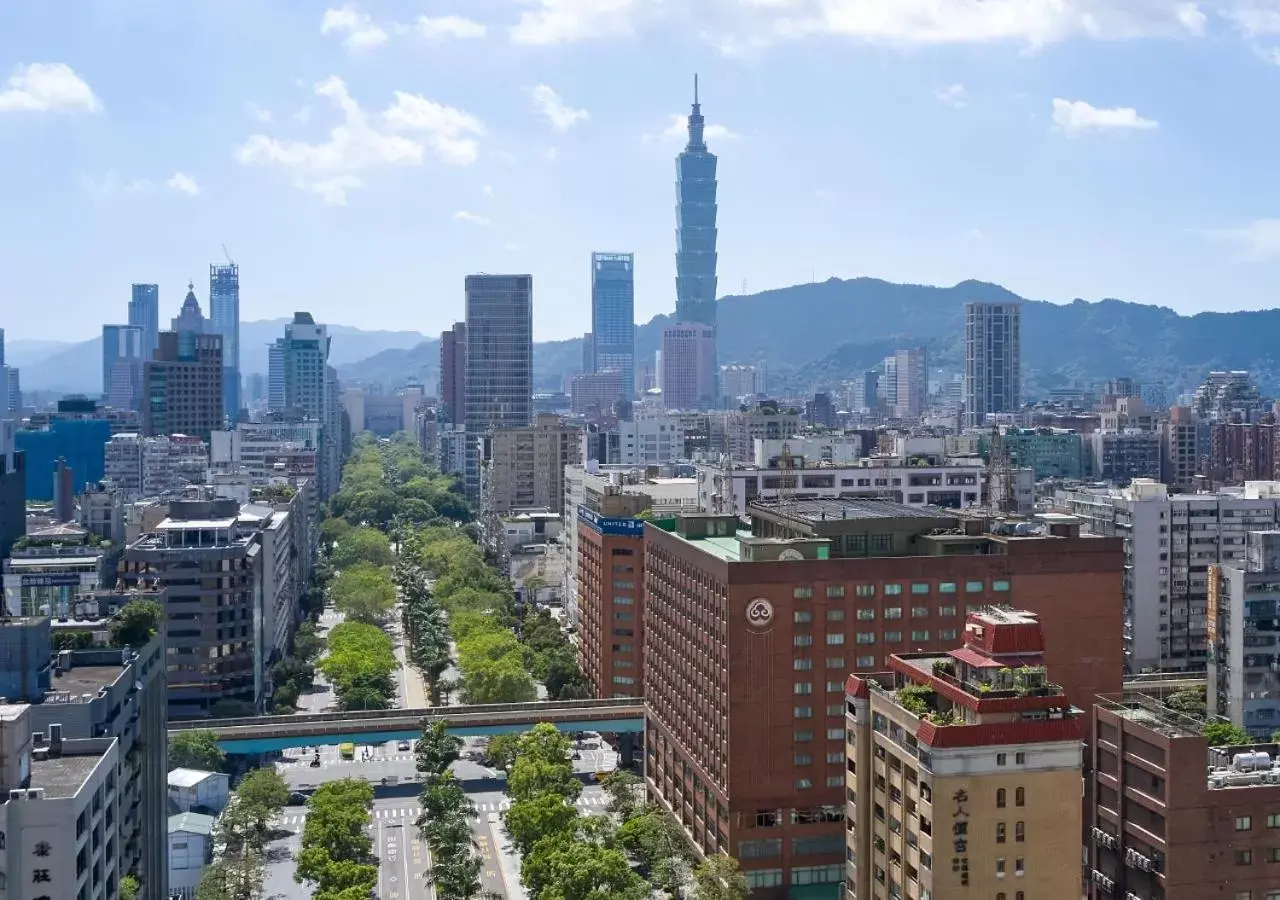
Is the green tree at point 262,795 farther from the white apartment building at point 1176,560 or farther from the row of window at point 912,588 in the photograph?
the white apartment building at point 1176,560

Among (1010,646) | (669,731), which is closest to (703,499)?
(669,731)

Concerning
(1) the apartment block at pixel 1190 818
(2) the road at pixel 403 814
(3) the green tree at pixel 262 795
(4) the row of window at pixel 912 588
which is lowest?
(2) the road at pixel 403 814

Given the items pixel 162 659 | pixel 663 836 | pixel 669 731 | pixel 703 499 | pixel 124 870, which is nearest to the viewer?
pixel 124 870

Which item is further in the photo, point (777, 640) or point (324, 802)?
point (324, 802)

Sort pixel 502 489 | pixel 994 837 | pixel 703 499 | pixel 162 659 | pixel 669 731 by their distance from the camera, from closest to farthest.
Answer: pixel 994 837 < pixel 162 659 < pixel 669 731 < pixel 703 499 < pixel 502 489

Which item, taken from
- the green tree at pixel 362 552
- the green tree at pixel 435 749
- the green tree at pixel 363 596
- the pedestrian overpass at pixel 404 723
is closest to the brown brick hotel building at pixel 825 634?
the green tree at pixel 435 749

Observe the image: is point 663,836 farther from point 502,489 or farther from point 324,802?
point 502,489

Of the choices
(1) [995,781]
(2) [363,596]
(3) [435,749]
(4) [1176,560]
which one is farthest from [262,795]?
(4) [1176,560]
